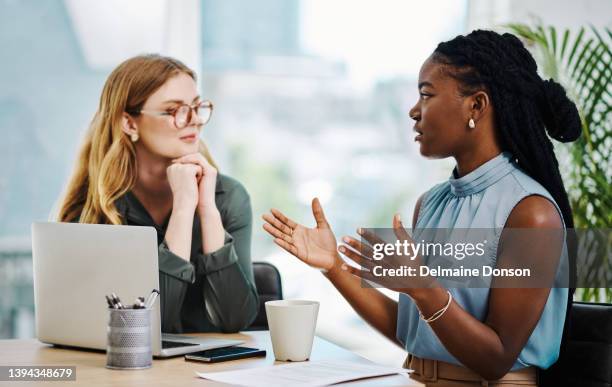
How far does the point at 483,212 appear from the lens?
183 centimetres

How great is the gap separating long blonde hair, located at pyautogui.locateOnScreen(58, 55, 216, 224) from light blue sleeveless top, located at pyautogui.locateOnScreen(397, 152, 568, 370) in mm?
858

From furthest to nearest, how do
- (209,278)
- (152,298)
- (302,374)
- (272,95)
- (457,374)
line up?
(272,95) < (209,278) < (457,374) < (152,298) < (302,374)

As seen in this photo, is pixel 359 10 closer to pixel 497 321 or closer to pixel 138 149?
pixel 138 149

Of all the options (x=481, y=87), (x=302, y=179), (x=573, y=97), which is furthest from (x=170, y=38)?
(x=481, y=87)

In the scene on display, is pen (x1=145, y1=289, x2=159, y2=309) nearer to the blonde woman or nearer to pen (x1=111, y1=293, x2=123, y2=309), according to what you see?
pen (x1=111, y1=293, x2=123, y2=309)

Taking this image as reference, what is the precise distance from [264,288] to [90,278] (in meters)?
0.78

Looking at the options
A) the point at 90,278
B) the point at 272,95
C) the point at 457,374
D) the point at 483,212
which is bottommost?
the point at 457,374

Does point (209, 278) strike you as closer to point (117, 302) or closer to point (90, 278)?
point (90, 278)

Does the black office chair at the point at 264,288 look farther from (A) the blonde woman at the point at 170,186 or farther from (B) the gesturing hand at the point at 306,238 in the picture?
(B) the gesturing hand at the point at 306,238

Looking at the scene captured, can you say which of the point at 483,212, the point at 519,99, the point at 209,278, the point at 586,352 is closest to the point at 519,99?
the point at 519,99

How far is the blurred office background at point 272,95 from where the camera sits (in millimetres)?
3539

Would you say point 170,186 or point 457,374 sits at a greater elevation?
point 170,186

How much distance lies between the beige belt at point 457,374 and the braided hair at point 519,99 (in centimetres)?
20

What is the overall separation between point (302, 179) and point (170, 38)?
0.89 meters
